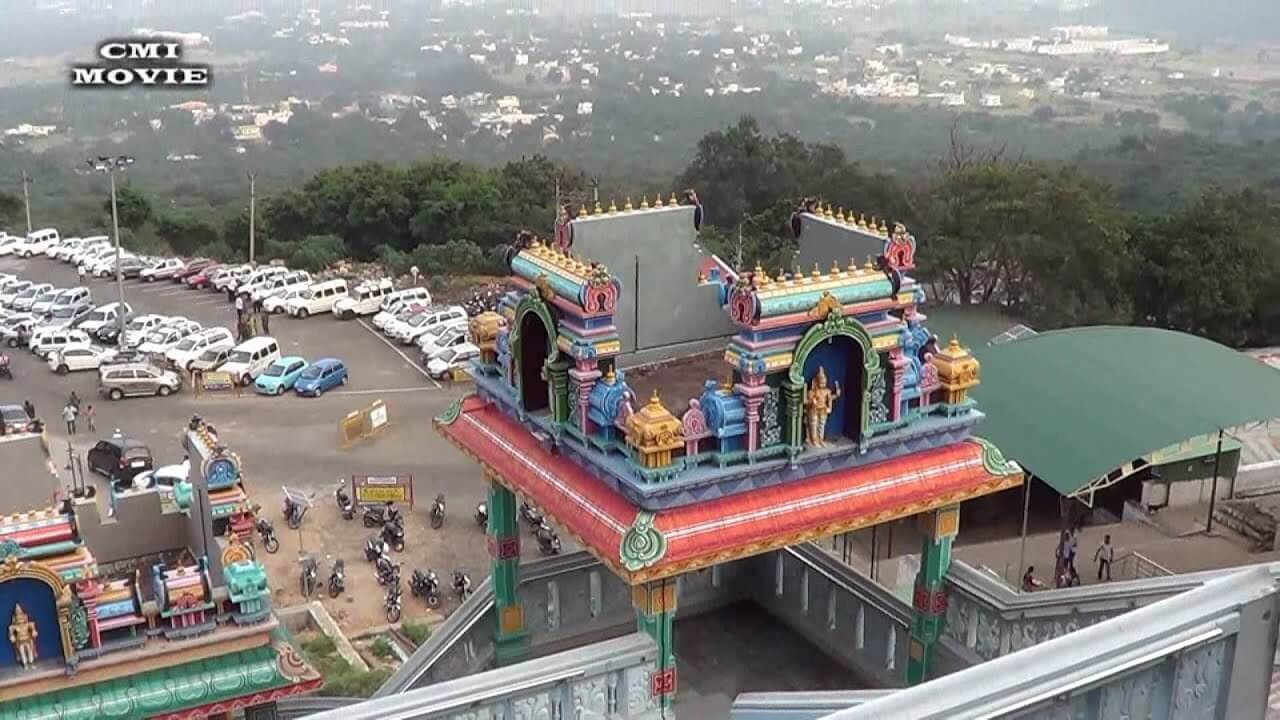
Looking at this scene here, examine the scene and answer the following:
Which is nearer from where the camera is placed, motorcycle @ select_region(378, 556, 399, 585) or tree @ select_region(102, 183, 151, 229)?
motorcycle @ select_region(378, 556, 399, 585)

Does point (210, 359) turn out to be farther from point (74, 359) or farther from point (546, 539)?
point (546, 539)

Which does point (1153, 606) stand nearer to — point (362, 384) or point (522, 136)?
point (362, 384)

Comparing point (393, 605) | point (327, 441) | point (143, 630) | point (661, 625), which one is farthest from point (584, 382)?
point (327, 441)

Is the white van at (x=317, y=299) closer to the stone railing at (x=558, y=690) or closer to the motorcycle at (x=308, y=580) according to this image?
the motorcycle at (x=308, y=580)

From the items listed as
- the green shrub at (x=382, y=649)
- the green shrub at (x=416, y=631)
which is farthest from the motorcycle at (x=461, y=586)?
the green shrub at (x=382, y=649)

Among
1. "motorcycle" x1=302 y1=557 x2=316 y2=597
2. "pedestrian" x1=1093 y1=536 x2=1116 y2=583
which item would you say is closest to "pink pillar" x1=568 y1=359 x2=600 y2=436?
"pedestrian" x1=1093 y1=536 x2=1116 y2=583

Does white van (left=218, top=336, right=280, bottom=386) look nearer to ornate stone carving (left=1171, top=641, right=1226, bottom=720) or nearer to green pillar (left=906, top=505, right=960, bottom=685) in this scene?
green pillar (left=906, top=505, right=960, bottom=685)

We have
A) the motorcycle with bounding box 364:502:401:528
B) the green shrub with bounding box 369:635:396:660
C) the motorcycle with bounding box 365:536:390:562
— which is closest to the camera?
the green shrub with bounding box 369:635:396:660

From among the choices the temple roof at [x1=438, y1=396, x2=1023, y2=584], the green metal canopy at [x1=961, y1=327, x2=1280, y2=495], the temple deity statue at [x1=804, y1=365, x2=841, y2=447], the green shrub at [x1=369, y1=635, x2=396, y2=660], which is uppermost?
the temple deity statue at [x1=804, y1=365, x2=841, y2=447]
